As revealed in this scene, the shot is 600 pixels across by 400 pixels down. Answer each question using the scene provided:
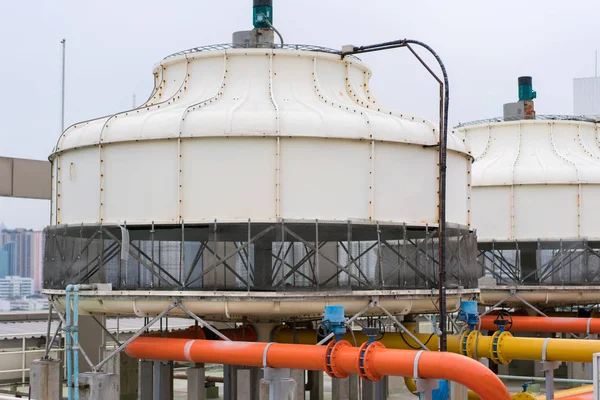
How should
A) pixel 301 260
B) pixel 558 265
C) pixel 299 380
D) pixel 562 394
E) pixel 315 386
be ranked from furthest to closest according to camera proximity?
1. pixel 558 265
2. pixel 315 386
3. pixel 299 380
4. pixel 562 394
5. pixel 301 260

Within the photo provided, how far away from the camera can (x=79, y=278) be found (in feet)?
97.8

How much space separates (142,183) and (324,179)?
5311 millimetres

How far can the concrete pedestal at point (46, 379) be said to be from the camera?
1204 inches

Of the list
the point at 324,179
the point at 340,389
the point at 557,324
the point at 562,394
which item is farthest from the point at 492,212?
the point at 324,179

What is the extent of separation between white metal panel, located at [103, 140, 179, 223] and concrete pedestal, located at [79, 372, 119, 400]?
4.54 metres

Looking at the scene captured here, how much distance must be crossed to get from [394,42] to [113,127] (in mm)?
8865

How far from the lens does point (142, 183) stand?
28.9m

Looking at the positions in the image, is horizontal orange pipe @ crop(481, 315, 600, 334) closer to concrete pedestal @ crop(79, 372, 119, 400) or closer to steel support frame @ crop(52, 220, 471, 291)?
steel support frame @ crop(52, 220, 471, 291)

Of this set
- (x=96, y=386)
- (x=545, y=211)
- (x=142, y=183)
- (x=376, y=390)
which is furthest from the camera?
(x=545, y=211)

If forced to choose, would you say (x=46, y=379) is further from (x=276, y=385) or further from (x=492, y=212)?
(x=492, y=212)

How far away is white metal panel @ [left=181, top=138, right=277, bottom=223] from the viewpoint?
28109 millimetres

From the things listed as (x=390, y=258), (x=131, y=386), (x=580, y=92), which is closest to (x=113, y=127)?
(x=390, y=258)

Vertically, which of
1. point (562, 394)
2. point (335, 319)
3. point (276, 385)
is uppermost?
point (335, 319)

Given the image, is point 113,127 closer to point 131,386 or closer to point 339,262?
point 339,262
